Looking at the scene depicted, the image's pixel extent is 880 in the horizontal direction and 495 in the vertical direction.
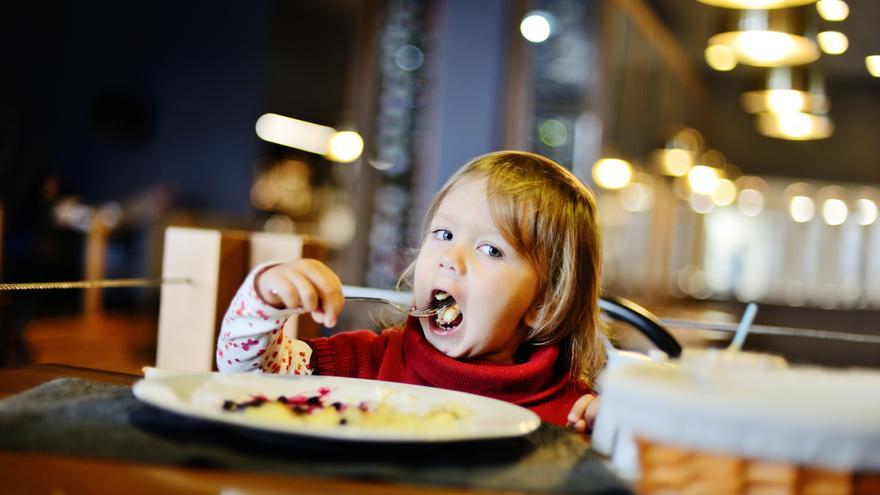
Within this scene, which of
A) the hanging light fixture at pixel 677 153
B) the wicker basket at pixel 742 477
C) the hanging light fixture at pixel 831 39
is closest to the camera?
the wicker basket at pixel 742 477

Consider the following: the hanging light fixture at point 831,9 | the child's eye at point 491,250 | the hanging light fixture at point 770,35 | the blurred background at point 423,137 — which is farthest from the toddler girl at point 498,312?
the hanging light fixture at point 831,9

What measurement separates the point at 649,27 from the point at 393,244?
161 inches

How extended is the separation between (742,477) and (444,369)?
611mm

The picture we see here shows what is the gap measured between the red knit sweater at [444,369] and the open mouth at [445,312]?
4 cm

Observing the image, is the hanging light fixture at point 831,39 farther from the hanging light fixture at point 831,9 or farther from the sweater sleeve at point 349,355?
the sweater sleeve at point 349,355

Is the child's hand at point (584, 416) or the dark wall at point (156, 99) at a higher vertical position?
the dark wall at point (156, 99)

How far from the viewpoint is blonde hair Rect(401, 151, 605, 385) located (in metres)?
1.21

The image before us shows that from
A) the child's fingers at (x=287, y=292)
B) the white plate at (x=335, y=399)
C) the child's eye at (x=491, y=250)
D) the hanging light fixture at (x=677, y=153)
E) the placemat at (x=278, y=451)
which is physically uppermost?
the hanging light fixture at (x=677, y=153)

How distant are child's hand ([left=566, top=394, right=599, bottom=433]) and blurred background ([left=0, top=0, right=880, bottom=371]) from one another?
2.90 metres

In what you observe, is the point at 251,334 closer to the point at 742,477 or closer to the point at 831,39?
the point at 742,477

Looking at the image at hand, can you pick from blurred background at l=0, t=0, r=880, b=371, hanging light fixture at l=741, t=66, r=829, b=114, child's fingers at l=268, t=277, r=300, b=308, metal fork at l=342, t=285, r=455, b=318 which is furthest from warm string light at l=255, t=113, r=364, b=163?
child's fingers at l=268, t=277, r=300, b=308

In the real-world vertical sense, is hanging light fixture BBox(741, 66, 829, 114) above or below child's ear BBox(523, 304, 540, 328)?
above

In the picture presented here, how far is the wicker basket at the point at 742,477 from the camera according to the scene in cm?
56

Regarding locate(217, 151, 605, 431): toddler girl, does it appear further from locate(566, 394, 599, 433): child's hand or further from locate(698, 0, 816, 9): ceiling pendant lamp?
locate(698, 0, 816, 9): ceiling pendant lamp
